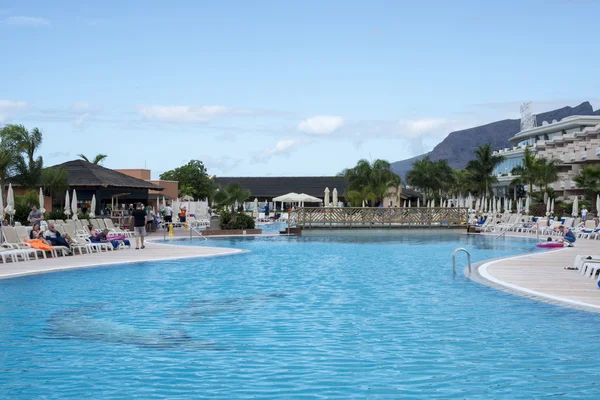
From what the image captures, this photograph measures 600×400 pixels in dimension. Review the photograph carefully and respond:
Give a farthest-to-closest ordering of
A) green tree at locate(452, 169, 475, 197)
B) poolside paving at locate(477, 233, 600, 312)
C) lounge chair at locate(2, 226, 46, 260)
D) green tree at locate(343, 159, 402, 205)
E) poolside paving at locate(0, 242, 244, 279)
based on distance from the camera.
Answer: green tree at locate(452, 169, 475, 197)
green tree at locate(343, 159, 402, 205)
lounge chair at locate(2, 226, 46, 260)
poolside paving at locate(0, 242, 244, 279)
poolside paving at locate(477, 233, 600, 312)

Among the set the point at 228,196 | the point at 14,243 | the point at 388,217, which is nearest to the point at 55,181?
the point at 228,196

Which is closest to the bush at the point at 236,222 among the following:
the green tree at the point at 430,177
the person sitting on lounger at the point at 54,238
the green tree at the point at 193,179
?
the person sitting on lounger at the point at 54,238

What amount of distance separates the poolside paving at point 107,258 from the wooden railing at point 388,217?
730 inches

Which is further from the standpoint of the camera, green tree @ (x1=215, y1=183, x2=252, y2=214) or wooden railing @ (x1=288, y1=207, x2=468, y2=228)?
green tree @ (x1=215, y1=183, x2=252, y2=214)

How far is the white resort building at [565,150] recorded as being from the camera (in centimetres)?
6500

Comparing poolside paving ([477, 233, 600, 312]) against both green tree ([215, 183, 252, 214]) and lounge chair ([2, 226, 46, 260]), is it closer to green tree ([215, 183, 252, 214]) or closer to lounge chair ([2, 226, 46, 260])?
lounge chair ([2, 226, 46, 260])

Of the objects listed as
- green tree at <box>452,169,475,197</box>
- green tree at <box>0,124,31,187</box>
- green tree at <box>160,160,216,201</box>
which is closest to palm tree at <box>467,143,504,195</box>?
green tree at <box>452,169,475,197</box>

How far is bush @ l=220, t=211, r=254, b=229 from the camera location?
35281 millimetres

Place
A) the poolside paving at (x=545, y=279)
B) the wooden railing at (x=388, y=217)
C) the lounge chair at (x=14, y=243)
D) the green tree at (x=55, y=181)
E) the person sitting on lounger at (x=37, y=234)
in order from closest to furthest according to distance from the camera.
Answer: the poolside paving at (x=545, y=279) → the lounge chair at (x=14, y=243) → the person sitting on lounger at (x=37, y=234) → the wooden railing at (x=388, y=217) → the green tree at (x=55, y=181)

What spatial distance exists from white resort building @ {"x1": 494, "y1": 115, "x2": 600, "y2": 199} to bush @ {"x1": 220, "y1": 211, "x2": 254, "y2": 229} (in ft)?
129

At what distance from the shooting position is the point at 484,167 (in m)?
78.2

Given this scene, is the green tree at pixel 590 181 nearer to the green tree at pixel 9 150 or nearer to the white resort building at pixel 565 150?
the white resort building at pixel 565 150

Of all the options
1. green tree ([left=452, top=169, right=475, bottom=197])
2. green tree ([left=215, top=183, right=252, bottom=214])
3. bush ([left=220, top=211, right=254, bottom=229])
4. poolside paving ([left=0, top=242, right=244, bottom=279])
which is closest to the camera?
poolside paving ([left=0, top=242, right=244, bottom=279])

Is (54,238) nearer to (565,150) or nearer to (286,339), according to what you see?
(286,339)
